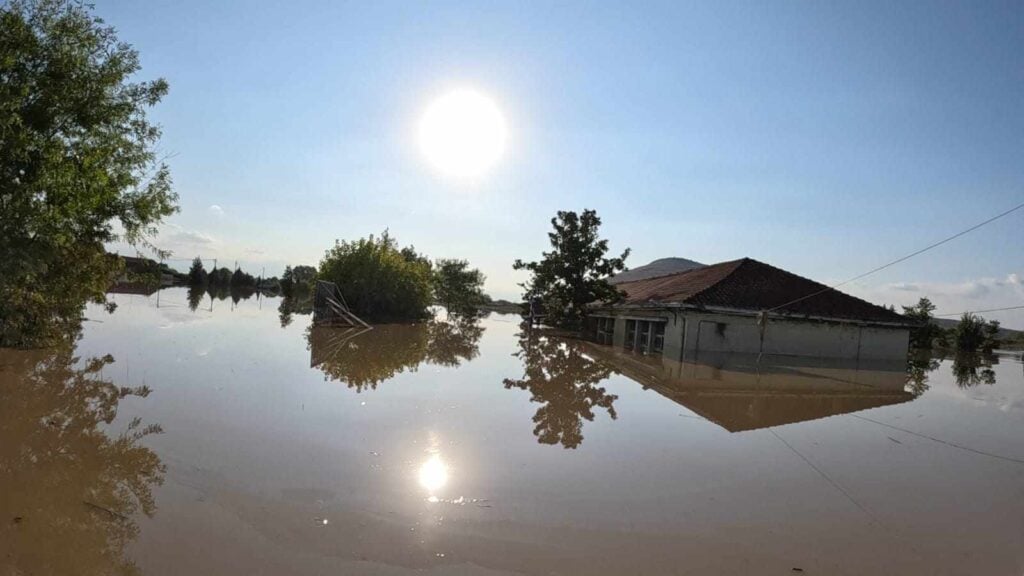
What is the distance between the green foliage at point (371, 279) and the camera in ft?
118

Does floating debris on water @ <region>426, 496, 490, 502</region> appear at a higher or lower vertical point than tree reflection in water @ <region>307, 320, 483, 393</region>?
higher

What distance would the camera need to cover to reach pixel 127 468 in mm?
5570

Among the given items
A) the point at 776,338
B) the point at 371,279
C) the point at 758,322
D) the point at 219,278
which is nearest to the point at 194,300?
the point at 371,279

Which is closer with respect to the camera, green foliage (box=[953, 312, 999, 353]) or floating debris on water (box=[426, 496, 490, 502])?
floating debris on water (box=[426, 496, 490, 502])

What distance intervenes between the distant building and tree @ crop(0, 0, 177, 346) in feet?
58.1

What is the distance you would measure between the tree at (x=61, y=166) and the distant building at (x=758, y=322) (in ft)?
58.1

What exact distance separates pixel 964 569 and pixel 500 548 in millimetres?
3630

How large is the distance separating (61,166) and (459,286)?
4984 centimetres

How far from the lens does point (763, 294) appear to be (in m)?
24.8

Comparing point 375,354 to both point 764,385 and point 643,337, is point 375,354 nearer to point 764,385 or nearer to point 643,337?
point 764,385

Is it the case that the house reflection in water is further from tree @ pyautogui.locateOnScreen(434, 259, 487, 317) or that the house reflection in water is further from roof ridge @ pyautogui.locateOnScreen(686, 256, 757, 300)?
tree @ pyautogui.locateOnScreen(434, 259, 487, 317)

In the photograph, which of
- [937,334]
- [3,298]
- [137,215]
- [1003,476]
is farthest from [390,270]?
[937,334]

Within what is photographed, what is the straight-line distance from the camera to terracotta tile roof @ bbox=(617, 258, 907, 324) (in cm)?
2333

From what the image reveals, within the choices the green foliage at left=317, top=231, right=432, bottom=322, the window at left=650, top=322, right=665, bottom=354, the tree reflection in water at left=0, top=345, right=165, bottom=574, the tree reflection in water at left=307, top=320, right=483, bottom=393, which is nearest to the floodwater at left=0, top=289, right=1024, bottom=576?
the tree reflection in water at left=0, top=345, right=165, bottom=574
